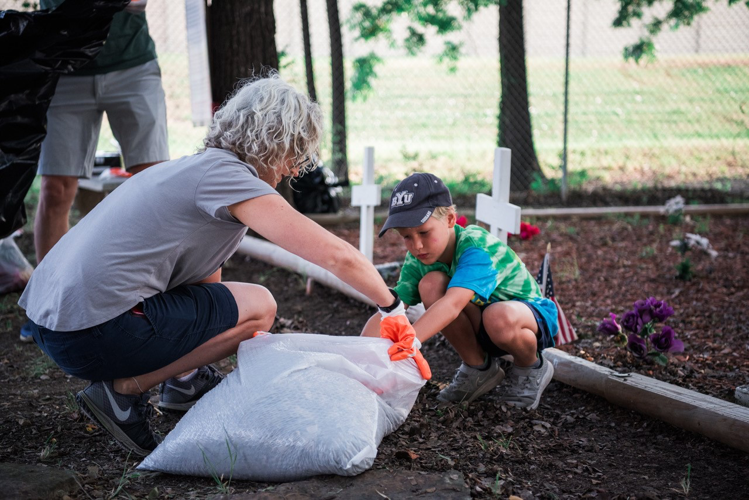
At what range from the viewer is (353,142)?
11.1 metres

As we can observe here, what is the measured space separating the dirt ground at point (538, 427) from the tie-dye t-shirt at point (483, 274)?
388 millimetres

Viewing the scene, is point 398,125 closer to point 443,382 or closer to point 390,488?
point 443,382

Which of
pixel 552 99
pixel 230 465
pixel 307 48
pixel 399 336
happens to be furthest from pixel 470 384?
pixel 552 99

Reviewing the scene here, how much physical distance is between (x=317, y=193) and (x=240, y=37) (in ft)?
4.67

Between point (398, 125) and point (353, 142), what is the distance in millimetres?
767

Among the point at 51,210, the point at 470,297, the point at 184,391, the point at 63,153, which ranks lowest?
the point at 184,391

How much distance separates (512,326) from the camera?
2469mm

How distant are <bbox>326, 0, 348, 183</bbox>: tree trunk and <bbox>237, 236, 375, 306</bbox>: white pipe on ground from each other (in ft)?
8.67

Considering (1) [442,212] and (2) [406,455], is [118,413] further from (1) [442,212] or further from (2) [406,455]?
(1) [442,212]

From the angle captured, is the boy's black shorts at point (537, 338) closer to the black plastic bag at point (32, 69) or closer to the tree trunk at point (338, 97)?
the black plastic bag at point (32, 69)

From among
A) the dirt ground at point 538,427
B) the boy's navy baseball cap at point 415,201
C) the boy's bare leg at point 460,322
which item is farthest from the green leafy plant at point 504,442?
the boy's navy baseball cap at point 415,201

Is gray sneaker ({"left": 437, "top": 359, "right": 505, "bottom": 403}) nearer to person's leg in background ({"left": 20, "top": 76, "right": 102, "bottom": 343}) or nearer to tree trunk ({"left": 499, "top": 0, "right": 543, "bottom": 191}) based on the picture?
person's leg in background ({"left": 20, "top": 76, "right": 102, "bottom": 343})

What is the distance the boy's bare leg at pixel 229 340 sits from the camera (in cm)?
223

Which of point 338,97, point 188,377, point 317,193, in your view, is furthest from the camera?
point 338,97
